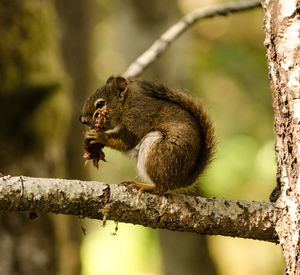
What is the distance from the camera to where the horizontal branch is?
1.50m

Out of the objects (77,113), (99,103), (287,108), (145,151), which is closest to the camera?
(287,108)

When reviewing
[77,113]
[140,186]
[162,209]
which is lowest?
[162,209]

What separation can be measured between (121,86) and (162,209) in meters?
1.12

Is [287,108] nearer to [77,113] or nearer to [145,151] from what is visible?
[145,151]

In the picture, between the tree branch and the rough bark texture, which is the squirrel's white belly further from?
the rough bark texture

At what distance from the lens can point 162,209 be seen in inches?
66.0

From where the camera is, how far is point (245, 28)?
27.8 feet

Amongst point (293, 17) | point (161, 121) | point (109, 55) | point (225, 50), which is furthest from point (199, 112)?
point (109, 55)

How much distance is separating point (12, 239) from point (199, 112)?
1.95 m

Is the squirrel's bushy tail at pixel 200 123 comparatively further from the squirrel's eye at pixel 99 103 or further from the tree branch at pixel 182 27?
the squirrel's eye at pixel 99 103

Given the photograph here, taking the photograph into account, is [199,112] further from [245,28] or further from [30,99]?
[245,28]

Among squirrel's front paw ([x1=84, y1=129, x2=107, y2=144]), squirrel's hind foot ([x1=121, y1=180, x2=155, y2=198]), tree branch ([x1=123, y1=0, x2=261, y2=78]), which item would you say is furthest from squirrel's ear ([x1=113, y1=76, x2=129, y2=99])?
squirrel's hind foot ([x1=121, y1=180, x2=155, y2=198])

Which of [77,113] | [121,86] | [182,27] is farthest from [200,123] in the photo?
[77,113]

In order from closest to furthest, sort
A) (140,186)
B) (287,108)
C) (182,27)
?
1. (287,108)
2. (140,186)
3. (182,27)
